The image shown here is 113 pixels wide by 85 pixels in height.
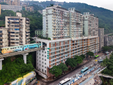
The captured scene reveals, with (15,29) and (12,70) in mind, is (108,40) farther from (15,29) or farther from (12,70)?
(12,70)

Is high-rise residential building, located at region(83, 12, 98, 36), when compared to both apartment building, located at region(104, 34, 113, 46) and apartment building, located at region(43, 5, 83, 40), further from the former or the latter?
apartment building, located at region(104, 34, 113, 46)

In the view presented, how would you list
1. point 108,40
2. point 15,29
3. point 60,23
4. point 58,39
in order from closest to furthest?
point 15,29 → point 58,39 → point 60,23 → point 108,40

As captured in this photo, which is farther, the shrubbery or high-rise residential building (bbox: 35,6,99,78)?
high-rise residential building (bbox: 35,6,99,78)

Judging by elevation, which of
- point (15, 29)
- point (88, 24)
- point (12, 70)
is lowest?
point (12, 70)

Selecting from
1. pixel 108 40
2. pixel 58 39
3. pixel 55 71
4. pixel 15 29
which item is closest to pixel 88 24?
pixel 58 39

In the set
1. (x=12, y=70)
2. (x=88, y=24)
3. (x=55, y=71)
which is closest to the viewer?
(x=12, y=70)

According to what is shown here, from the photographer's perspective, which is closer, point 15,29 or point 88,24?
point 15,29

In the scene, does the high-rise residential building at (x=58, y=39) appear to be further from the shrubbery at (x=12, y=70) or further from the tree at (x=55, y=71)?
the shrubbery at (x=12, y=70)

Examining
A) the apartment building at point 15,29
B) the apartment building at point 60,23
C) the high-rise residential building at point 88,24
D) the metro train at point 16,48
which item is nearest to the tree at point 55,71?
the metro train at point 16,48

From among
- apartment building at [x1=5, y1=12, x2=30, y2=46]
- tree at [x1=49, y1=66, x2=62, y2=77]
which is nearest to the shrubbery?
tree at [x1=49, y1=66, x2=62, y2=77]
